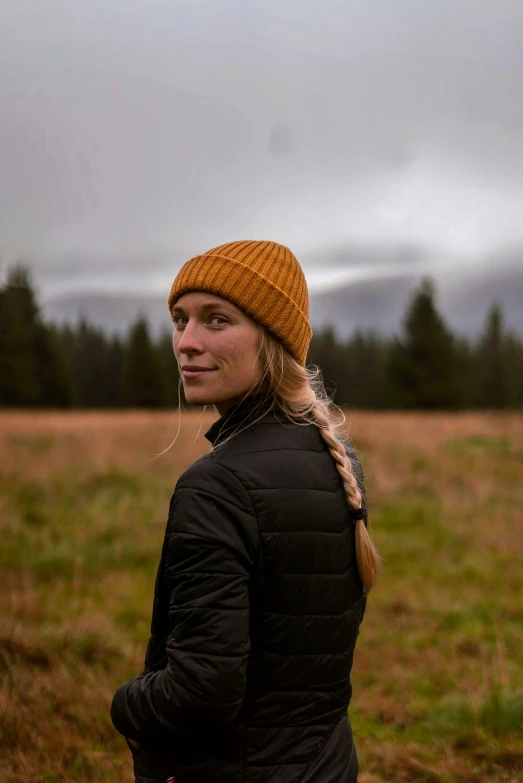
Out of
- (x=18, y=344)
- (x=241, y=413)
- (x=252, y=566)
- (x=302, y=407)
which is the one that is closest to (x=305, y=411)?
(x=302, y=407)

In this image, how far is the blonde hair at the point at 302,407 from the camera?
1.67m

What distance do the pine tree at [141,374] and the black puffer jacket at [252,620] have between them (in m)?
40.6

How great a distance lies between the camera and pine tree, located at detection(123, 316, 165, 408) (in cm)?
4188

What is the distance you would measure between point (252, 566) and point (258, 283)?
0.69m

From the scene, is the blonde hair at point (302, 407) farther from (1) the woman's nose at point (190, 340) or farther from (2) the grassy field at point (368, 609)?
(2) the grassy field at point (368, 609)

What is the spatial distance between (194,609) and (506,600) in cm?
526

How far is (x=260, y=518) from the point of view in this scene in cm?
147

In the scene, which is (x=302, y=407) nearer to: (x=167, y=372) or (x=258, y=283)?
(x=258, y=283)

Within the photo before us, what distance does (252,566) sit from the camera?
148 centimetres

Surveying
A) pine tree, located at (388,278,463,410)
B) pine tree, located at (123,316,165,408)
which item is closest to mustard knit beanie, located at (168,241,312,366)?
pine tree, located at (388,278,463,410)

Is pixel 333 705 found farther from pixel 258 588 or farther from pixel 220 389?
pixel 220 389

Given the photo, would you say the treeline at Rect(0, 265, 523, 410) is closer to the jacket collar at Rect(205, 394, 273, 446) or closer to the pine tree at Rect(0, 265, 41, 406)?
the pine tree at Rect(0, 265, 41, 406)

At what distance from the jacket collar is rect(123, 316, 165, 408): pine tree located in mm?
40575

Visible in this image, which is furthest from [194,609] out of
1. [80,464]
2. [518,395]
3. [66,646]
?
[518,395]
